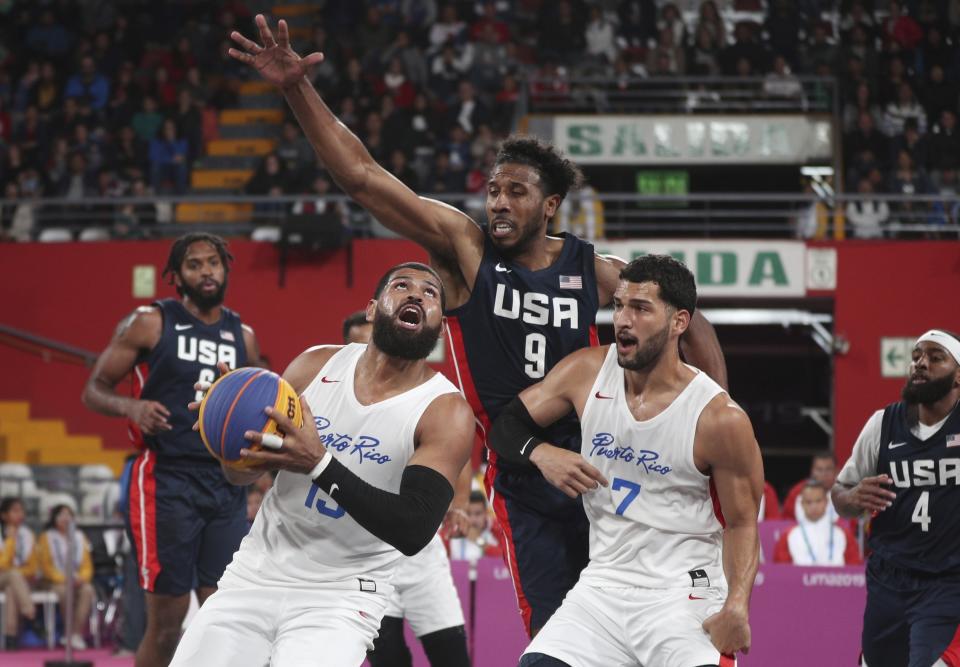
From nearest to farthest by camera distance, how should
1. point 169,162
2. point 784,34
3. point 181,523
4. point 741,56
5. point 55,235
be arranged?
point 181,523, point 55,235, point 741,56, point 169,162, point 784,34

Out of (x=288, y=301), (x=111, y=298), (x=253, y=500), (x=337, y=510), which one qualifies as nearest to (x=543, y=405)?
(x=337, y=510)

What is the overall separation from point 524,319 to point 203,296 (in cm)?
243

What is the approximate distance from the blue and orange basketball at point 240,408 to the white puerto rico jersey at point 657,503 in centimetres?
125

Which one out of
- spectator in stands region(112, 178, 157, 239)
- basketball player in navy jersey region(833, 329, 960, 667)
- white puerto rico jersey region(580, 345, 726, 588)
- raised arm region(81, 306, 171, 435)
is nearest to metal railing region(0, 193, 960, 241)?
spectator in stands region(112, 178, 157, 239)

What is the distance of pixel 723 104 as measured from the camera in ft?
57.8

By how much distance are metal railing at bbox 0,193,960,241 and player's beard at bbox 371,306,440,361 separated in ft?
35.2

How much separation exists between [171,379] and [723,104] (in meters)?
12.2

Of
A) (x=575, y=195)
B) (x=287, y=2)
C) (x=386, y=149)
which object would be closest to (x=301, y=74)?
(x=575, y=195)

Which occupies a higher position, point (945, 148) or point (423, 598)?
point (945, 148)

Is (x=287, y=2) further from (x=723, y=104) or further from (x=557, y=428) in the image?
(x=557, y=428)

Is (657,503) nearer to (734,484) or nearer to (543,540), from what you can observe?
(734,484)

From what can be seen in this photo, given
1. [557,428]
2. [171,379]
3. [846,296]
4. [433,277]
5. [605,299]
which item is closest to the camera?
[433,277]

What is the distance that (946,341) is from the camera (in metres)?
6.42

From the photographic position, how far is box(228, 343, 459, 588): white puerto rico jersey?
188 inches
